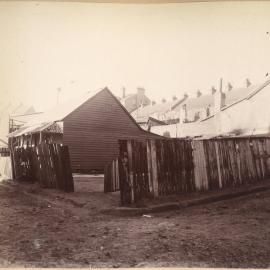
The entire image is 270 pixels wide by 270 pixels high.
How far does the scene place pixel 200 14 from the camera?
14.7ft

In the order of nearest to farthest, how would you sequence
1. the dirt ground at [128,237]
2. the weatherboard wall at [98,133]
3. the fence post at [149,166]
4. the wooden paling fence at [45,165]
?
the dirt ground at [128,237], the fence post at [149,166], the weatherboard wall at [98,133], the wooden paling fence at [45,165]

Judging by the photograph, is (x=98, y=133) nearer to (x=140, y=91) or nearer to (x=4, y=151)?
(x=140, y=91)

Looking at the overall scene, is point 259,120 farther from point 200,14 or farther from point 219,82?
point 200,14

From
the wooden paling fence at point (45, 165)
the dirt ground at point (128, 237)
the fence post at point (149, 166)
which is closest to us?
the dirt ground at point (128, 237)

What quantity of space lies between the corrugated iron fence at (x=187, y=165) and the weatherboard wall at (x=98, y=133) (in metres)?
0.30

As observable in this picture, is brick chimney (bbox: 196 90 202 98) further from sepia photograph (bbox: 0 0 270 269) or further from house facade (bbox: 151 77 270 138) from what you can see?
house facade (bbox: 151 77 270 138)

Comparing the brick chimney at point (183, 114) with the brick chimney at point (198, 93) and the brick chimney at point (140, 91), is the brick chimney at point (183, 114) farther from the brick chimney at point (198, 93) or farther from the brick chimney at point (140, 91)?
the brick chimney at point (140, 91)

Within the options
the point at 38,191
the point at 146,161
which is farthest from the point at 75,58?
the point at 38,191

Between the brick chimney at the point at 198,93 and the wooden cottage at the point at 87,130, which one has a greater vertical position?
the brick chimney at the point at 198,93

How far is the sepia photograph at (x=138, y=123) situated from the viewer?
3.79 metres

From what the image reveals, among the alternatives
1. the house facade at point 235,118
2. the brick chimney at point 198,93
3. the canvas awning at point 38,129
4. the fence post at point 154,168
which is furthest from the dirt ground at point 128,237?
the brick chimney at point 198,93

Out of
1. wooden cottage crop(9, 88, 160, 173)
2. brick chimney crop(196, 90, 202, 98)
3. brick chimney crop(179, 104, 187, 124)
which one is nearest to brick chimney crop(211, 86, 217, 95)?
brick chimney crop(196, 90, 202, 98)

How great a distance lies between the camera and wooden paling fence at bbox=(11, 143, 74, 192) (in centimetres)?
517

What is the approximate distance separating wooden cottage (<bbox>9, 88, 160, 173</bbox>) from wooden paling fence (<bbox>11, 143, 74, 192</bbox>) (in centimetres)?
12
